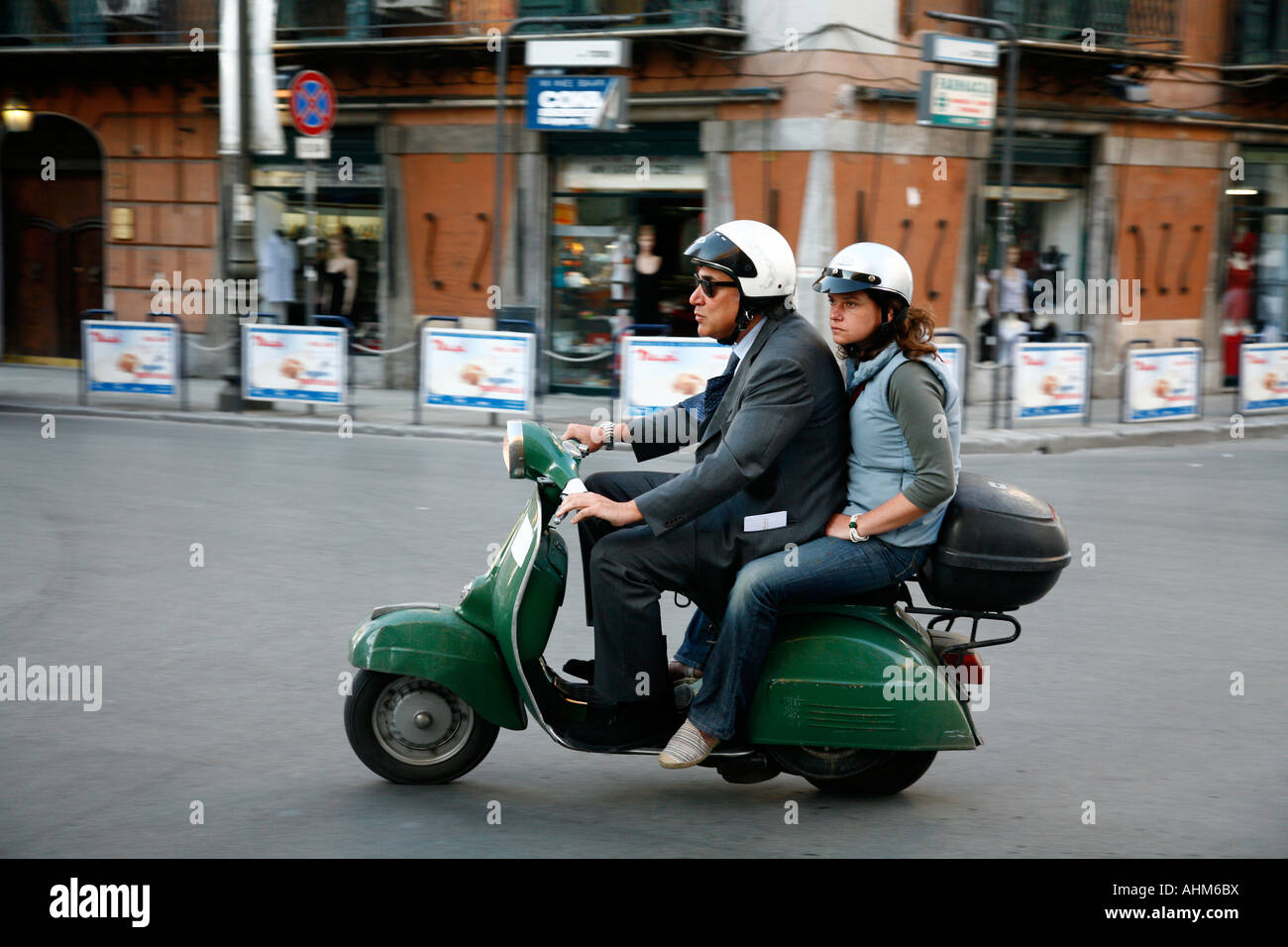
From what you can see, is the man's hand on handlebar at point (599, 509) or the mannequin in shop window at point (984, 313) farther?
the mannequin in shop window at point (984, 313)

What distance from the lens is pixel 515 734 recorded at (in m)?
5.23

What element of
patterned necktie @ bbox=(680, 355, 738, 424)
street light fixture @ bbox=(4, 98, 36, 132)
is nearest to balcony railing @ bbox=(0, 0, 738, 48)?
street light fixture @ bbox=(4, 98, 36, 132)

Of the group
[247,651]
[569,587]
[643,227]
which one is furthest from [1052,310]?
[247,651]

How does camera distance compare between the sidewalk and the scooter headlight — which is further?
the sidewalk

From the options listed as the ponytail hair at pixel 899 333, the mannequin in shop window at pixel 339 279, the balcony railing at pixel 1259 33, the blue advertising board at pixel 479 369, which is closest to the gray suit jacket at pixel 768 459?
the ponytail hair at pixel 899 333

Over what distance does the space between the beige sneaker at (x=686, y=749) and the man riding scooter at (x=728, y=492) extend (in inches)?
4.9

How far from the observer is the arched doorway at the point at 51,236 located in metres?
21.7

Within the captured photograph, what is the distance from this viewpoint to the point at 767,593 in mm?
4246

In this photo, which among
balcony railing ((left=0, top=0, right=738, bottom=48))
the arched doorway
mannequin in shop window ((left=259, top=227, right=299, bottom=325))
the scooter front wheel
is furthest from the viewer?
the arched doorway

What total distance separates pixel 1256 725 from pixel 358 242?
16245mm

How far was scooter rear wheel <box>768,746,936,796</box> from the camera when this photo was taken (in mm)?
4492

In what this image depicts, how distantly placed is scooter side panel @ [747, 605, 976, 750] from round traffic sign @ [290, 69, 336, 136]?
11.9 meters

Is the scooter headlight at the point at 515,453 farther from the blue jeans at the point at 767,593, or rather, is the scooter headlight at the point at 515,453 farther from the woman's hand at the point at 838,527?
the woman's hand at the point at 838,527

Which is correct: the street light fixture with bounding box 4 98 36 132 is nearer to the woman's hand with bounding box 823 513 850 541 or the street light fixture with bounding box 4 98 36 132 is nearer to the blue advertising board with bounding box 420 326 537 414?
the blue advertising board with bounding box 420 326 537 414
